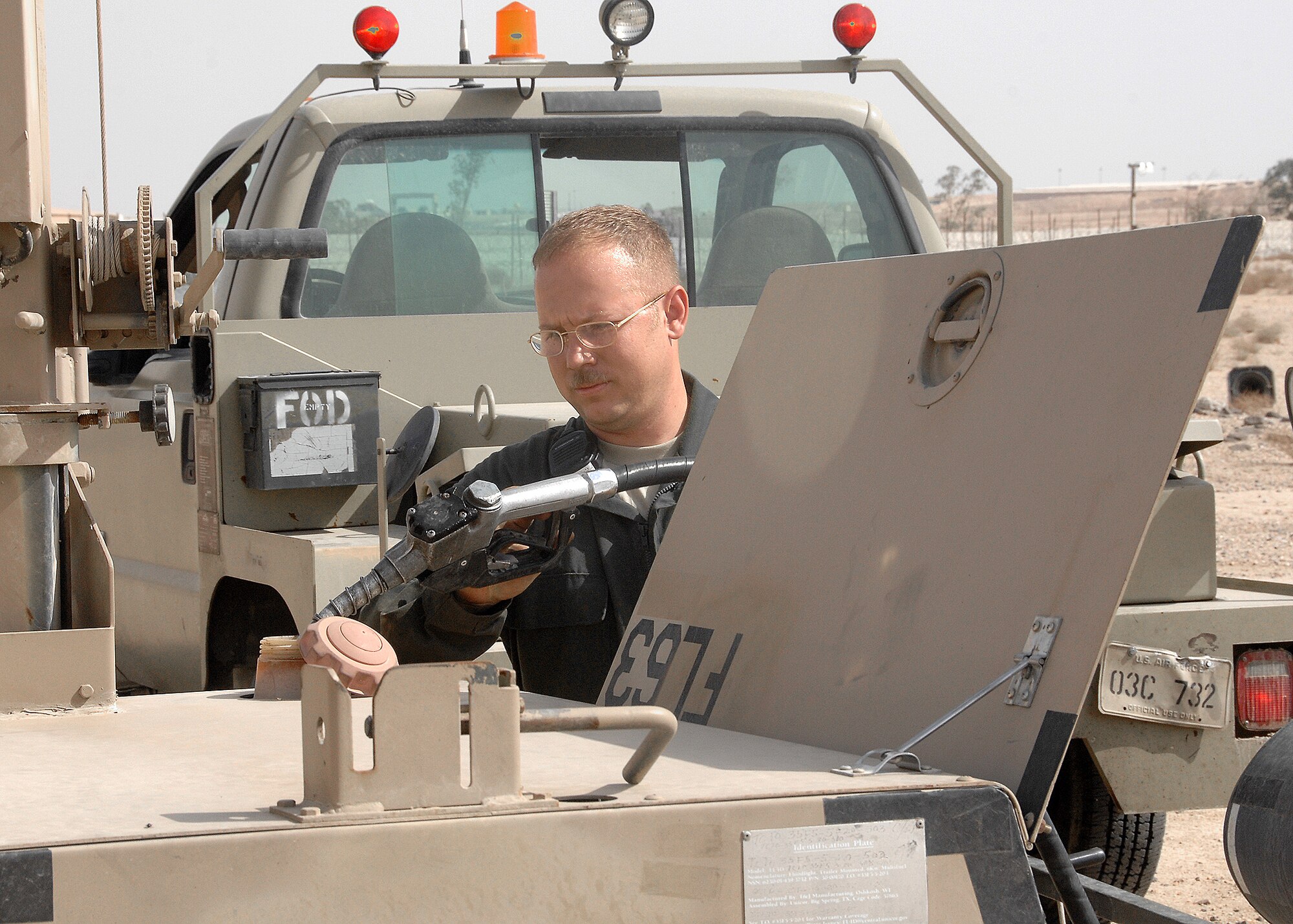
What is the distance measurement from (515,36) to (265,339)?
1.29 m

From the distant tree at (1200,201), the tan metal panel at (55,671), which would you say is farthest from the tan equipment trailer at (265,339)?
the distant tree at (1200,201)

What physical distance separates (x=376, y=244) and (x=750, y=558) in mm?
2614

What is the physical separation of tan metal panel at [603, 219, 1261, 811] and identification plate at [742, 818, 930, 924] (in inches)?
6.9

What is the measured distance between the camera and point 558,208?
4.85 m

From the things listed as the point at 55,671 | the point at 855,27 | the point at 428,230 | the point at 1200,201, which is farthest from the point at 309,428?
the point at 1200,201

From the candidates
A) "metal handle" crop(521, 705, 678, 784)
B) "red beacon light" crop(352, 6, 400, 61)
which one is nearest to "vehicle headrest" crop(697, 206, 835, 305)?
"red beacon light" crop(352, 6, 400, 61)

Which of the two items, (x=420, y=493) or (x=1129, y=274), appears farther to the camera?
(x=420, y=493)

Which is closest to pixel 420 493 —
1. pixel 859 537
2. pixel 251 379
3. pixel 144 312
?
pixel 251 379

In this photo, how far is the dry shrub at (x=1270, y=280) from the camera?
35562mm

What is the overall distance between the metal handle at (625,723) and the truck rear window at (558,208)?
3110mm

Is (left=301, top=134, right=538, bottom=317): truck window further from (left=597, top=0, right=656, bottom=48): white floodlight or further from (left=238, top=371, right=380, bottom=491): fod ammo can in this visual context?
(left=238, top=371, right=380, bottom=491): fod ammo can

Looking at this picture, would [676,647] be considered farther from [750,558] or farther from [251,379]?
[251,379]

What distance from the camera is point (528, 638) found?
2.97 m

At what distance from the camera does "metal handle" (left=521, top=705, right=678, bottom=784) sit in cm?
156
